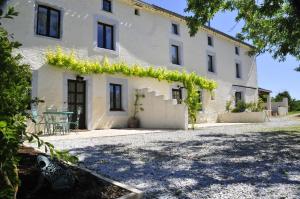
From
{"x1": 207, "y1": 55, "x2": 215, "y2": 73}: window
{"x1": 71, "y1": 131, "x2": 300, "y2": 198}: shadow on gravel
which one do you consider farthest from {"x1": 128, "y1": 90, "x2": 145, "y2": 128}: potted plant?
{"x1": 207, "y1": 55, "x2": 215, "y2": 73}: window

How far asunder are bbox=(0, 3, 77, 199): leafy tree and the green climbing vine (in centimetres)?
1003

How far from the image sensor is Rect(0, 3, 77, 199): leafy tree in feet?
7.40

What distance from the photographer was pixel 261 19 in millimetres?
12578

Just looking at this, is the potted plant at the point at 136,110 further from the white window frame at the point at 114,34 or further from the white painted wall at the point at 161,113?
the white window frame at the point at 114,34

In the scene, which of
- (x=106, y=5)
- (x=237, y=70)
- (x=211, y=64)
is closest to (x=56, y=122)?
(x=106, y=5)

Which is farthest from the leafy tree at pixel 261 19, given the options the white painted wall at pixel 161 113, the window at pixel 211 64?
the window at pixel 211 64

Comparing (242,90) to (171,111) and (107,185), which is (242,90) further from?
(107,185)

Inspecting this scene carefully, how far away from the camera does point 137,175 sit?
4.74 metres

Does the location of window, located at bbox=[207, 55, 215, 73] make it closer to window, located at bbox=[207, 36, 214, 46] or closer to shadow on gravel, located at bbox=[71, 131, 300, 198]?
window, located at bbox=[207, 36, 214, 46]

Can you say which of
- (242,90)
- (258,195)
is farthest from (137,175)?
(242,90)

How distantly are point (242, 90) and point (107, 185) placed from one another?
2262 cm

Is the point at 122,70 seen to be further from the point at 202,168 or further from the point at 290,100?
the point at 290,100

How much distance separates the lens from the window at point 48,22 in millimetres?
12422

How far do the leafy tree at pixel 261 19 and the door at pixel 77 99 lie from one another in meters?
6.89
